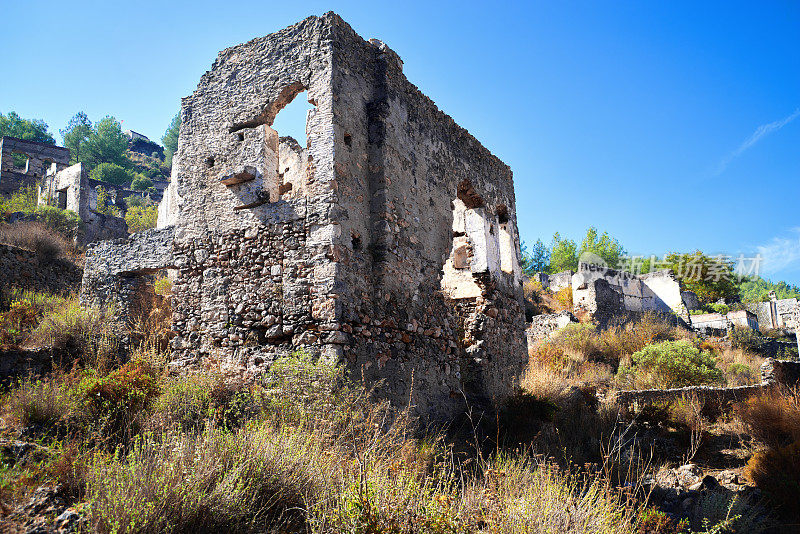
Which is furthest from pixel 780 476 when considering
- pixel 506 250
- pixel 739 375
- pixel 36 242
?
pixel 36 242

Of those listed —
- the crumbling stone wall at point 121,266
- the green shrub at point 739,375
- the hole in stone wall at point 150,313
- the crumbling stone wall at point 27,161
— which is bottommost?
the green shrub at point 739,375

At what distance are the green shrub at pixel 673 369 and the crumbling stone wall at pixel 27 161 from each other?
1126 inches

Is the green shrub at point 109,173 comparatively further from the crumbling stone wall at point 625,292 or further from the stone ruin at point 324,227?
the stone ruin at point 324,227

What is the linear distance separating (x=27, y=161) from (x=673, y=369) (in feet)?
107

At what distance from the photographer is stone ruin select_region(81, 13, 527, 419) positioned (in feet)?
21.2

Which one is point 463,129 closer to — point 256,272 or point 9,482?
point 256,272

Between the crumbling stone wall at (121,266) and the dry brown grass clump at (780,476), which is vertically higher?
the crumbling stone wall at (121,266)

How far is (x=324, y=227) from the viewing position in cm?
642

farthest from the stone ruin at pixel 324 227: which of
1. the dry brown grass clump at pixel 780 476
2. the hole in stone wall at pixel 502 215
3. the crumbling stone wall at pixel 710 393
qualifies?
the dry brown grass clump at pixel 780 476

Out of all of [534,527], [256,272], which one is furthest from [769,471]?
[256,272]

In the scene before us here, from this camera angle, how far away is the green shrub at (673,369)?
11.9 metres

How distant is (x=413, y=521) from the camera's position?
12.1 ft

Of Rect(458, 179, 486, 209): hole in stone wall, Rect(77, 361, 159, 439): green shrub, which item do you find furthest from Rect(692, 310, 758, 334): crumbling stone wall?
Rect(77, 361, 159, 439): green shrub

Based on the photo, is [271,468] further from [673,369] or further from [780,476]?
[673,369]
